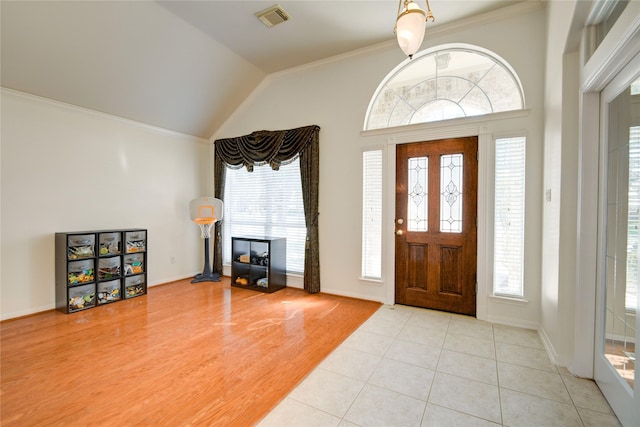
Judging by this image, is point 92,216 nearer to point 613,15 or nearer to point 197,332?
point 197,332

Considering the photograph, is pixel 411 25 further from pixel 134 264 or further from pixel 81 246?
pixel 134 264

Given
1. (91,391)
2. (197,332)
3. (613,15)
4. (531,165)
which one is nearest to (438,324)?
(531,165)

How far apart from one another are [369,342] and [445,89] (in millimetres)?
3011

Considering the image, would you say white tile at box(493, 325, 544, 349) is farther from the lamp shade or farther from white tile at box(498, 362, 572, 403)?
the lamp shade

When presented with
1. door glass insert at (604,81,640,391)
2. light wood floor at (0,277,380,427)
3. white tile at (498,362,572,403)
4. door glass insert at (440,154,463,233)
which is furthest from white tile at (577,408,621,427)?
door glass insert at (440,154,463,233)

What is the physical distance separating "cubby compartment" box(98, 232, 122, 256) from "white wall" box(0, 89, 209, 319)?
0.95ft

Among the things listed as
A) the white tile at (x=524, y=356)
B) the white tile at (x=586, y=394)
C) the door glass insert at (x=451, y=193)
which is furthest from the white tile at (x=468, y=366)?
the door glass insert at (x=451, y=193)

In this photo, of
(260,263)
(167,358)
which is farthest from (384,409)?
(260,263)

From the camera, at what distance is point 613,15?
175 cm

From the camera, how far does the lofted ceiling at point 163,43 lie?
282cm

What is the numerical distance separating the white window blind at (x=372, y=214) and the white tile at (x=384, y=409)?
194 cm

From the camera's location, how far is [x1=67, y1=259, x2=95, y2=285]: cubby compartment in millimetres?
3350

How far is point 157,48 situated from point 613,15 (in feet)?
13.8

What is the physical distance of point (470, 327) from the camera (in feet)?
9.63
